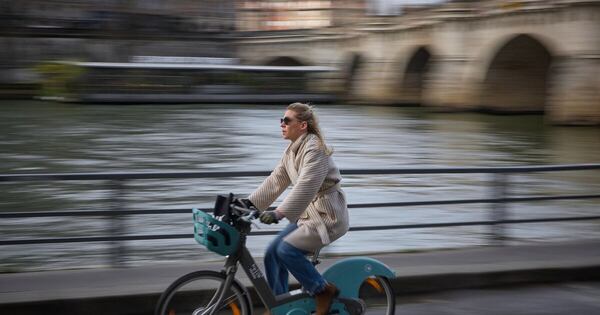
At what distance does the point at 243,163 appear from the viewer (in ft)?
61.0

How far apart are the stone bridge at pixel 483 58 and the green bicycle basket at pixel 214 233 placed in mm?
31083

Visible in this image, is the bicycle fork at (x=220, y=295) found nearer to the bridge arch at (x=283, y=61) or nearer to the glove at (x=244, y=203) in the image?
the glove at (x=244, y=203)

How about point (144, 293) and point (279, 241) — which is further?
point (144, 293)

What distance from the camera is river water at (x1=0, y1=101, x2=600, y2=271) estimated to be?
29.3ft

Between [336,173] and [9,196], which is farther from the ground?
[336,173]

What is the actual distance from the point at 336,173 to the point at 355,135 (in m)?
22.7

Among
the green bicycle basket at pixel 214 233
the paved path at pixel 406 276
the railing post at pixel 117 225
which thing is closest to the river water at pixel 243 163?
the railing post at pixel 117 225

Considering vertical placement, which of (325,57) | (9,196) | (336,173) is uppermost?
(336,173)

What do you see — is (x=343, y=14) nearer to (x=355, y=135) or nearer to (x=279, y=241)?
(x=355, y=135)

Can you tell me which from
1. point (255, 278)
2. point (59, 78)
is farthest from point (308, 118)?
point (59, 78)

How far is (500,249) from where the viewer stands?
25.3 feet

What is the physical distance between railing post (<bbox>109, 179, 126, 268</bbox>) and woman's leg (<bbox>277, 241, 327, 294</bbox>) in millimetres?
2307

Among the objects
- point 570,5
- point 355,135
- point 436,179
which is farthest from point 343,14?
point 436,179

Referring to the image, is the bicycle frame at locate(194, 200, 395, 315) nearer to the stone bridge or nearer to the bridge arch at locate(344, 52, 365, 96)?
the stone bridge
